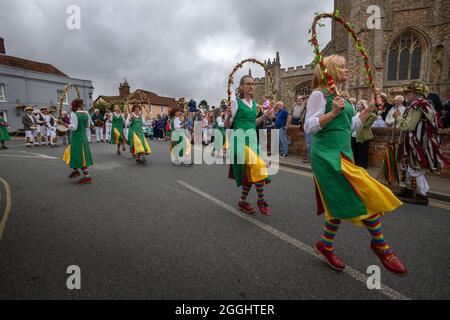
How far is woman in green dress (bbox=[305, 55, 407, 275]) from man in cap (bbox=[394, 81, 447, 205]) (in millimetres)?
2683

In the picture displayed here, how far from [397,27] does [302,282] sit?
27288mm

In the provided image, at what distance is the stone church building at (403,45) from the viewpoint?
66.4ft

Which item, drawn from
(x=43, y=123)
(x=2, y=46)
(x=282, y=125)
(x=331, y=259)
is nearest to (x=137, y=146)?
(x=282, y=125)

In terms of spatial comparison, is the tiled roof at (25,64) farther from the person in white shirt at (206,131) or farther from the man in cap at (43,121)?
the person in white shirt at (206,131)

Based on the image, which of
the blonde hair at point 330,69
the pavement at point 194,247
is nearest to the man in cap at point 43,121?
the pavement at point 194,247

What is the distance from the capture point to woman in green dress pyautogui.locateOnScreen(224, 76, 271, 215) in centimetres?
392

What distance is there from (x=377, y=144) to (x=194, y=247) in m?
7.10

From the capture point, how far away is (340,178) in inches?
96.3

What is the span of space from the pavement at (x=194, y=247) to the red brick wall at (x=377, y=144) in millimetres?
1951

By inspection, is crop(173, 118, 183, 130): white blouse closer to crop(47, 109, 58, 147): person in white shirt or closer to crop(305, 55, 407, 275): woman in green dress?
crop(305, 55, 407, 275): woman in green dress

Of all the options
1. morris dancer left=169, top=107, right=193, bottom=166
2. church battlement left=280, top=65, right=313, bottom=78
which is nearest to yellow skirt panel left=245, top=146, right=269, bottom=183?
morris dancer left=169, top=107, right=193, bottom=166

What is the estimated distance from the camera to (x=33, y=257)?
283 cm

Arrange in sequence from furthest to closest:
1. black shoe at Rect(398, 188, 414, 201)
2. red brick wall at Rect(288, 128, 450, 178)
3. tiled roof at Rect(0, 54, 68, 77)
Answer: tiled roof at Rect(0, 54, 68, 77) < red brick wall at Rect(288, 128, 450, 178) < black shoe at Rect(398, 188, 414, 201)
